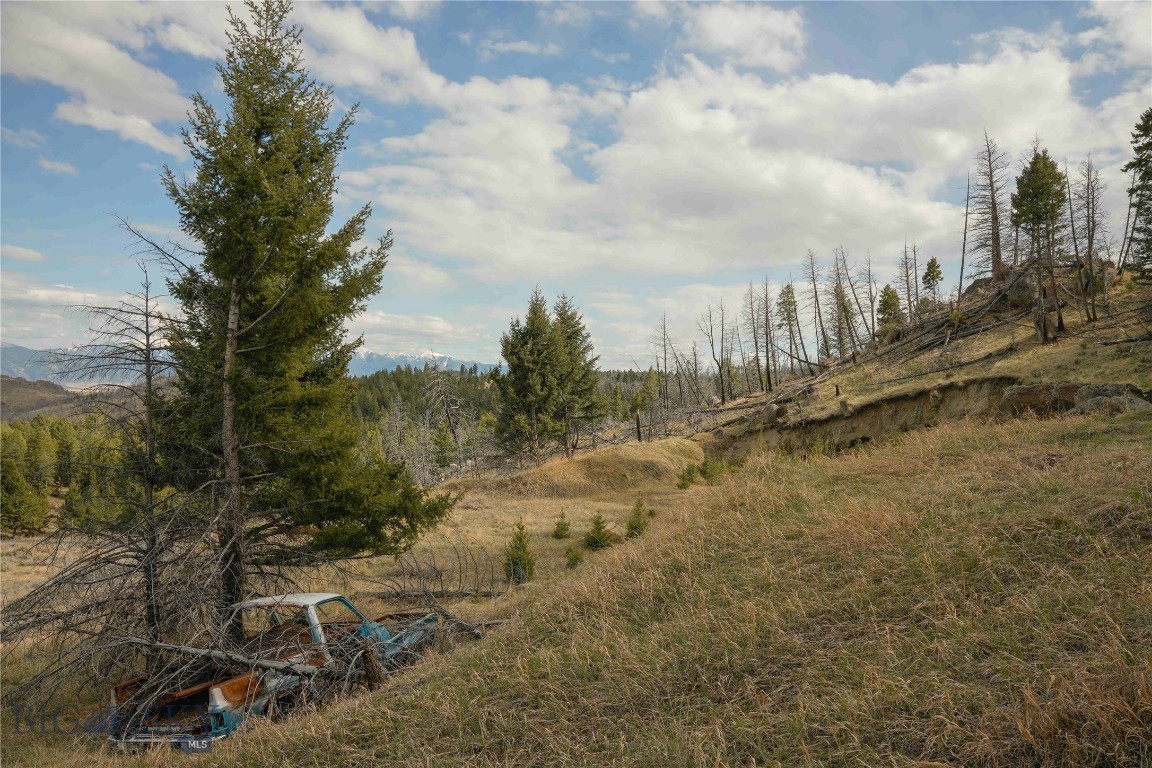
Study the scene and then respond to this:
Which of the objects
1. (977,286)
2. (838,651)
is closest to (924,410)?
(838,651)

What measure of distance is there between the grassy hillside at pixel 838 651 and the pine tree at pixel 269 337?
4764mm

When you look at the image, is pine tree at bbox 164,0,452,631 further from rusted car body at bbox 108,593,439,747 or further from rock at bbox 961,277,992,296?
rock at bbox 961,277,992,296

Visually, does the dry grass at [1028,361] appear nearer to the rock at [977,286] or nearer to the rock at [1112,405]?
the rock at [1112,405]

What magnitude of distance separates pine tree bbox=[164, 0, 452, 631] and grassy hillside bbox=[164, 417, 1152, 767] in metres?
4.76

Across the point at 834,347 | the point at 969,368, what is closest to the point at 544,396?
the point at 969,368

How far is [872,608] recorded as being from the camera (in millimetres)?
6164

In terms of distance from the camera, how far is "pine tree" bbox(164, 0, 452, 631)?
10.9m

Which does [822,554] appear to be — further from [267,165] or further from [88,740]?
[267,165]

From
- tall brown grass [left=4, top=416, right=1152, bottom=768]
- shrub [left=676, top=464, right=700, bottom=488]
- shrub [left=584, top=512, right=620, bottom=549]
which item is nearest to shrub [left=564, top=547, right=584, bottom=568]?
shrub [left=584, top=512, right=620, bottom=549]

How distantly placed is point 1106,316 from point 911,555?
92.0 ft

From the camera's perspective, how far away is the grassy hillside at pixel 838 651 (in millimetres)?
4316

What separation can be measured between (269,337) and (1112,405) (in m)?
18.5

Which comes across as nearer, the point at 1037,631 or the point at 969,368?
the point at 1037,631

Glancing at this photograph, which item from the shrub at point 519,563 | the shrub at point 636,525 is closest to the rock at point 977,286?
the shrub at point 636,525
